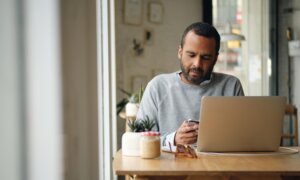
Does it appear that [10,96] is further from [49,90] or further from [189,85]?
[189,85]

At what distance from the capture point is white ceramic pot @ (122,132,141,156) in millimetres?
1378

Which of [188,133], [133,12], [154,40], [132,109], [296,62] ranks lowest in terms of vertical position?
[132,109]

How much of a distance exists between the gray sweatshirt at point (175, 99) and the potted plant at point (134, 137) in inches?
16.9

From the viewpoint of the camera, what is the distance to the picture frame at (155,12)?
4.23m

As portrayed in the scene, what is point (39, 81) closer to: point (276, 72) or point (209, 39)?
point (209, 39)

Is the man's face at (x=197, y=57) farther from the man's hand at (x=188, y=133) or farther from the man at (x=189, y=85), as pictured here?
the man's hand at (x=188, y=133)

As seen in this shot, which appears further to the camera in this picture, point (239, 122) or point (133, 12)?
point (133, 12)

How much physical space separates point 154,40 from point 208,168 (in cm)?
318

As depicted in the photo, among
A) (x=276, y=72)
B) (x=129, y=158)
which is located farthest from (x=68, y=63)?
(x=276, y=72)

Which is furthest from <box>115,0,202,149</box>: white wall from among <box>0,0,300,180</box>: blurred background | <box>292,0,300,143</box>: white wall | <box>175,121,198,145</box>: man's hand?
<box>0,0,300,180</box>: blurred background

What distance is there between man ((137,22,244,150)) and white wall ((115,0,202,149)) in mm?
2026

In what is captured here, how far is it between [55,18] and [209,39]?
1.34 m

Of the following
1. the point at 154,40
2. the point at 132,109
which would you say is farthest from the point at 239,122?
the point at 154,40

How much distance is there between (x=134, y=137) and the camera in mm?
1374
